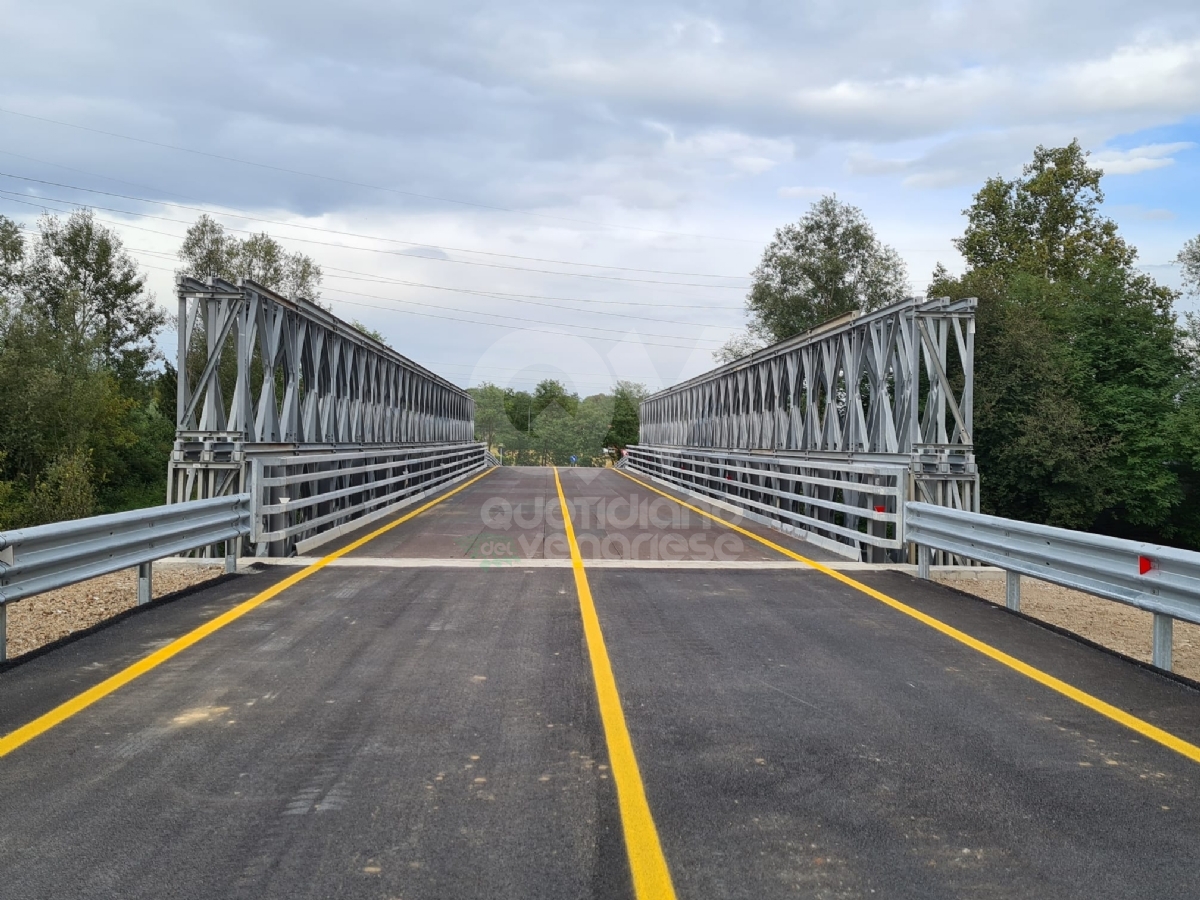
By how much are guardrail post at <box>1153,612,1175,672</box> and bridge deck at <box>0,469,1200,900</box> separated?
216mm

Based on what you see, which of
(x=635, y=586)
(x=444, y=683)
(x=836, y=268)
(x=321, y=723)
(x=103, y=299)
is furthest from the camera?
(x=103, y=299)

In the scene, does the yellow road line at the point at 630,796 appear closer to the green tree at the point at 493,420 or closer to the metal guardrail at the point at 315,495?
the metal guardrail at the point at 315,495

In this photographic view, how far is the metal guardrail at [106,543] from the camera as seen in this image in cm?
565

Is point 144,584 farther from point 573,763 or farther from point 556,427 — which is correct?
point 556,427

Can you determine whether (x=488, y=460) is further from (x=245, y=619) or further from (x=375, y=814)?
(x=375, y=814)

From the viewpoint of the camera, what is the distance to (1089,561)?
21.4 feet

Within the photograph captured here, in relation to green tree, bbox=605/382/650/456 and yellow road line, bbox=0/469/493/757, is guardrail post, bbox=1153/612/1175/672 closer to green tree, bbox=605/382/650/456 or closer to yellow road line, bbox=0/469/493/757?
yellow road line, bbox=0/469/493/757

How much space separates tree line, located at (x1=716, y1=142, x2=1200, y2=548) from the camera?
3384cm

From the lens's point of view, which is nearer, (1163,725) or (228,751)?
(228,751)

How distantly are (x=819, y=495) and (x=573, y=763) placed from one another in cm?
1097

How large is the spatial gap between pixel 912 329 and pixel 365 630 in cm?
849

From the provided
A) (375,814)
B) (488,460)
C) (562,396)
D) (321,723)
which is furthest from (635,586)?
(562,396)

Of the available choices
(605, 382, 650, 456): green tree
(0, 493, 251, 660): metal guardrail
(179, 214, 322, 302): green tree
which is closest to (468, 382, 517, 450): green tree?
(605, 382, 650, 456): green tree

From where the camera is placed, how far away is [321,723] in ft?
14.9
